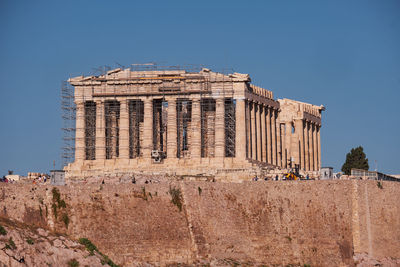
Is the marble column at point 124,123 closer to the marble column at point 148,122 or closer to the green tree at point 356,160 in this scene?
the marble column at point 148,122

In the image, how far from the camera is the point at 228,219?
93.0m

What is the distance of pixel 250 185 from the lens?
95.4 m

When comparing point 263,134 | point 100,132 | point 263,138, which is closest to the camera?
point 100,132

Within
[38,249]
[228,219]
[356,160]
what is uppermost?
[356,160]

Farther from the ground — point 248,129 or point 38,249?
point 248,129

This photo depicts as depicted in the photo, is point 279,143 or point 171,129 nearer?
point 171,129

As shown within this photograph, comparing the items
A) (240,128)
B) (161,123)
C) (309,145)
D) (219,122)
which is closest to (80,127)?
(161,123)

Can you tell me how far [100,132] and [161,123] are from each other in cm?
689

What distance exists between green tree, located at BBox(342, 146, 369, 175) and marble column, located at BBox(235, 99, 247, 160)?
28.8m

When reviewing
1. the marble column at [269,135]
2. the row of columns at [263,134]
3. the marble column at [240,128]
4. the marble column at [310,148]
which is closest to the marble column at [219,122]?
the marble column at [240,128]

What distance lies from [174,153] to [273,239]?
24.7m

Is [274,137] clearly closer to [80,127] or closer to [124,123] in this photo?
[124,123]

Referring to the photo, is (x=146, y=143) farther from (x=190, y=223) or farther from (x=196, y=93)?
(x=190, y=223)

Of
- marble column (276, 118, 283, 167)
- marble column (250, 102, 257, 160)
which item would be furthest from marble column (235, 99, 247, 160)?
marble column (276, 118, 283, 167)
